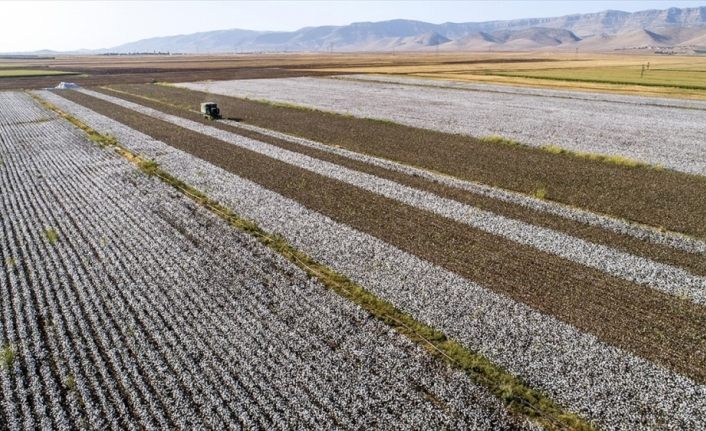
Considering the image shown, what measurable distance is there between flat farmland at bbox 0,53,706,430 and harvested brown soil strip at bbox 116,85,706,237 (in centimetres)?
18

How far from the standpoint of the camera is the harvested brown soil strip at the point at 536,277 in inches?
412

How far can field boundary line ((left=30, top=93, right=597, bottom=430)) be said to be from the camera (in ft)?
27.8

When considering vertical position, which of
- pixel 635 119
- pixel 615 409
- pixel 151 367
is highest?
pixel 151 367

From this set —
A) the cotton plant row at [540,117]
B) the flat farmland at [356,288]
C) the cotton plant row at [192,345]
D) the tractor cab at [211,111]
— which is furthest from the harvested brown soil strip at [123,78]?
the cotton plant row at [192,345]

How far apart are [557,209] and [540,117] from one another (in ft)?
79.2

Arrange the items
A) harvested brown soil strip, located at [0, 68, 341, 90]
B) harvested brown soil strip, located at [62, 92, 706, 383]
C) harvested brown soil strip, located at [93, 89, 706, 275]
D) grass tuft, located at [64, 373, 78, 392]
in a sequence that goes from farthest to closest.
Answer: harvested brown soil strip, located at [0, 68, 341, 90] → harvested brown soil strip, located at [93, 89, 706, 275] → harvested brown soil strip, located at [62, 92, 706, 383] → grass tuft, located at [64, 373, 78, 392]

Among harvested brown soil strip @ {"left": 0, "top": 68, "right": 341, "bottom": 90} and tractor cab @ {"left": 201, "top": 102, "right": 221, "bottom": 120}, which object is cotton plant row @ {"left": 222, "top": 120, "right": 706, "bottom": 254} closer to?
tractor cab @ {"left": 201, "top": 102, "right": 221, "bottom": 120}

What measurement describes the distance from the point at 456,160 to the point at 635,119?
2155 centimetres

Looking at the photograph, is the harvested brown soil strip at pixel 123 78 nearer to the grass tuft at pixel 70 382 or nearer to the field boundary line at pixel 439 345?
the field boundary line at pixel 439 345

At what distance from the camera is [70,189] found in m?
22.1

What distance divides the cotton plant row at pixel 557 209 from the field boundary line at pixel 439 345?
915 cm

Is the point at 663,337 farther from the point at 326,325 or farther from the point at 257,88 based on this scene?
the point at 257,88

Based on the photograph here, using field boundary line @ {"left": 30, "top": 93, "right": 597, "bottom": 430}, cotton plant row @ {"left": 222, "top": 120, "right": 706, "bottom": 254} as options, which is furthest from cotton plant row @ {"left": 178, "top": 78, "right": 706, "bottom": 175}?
field boundary line @ {"left": 30, "top": 93, "right": 597, "bottom": 430}

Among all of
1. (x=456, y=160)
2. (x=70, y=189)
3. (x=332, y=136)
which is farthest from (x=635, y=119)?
(x=70, y=189)
